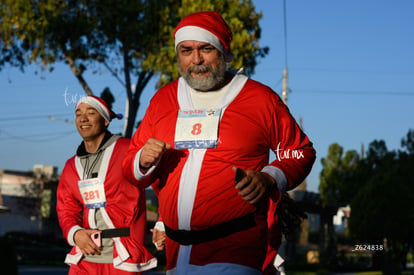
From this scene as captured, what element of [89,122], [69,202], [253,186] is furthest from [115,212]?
[253,186]

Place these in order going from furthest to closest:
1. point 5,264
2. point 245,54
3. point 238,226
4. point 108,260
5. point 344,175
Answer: point 344,175, point 245,54, point 5,264, point 108,260, point 238,226

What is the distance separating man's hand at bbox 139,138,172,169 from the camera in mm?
3766

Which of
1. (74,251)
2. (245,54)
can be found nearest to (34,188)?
(245,54)

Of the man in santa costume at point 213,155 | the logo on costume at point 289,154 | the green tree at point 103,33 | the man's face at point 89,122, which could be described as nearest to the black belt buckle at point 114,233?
the man's face at point 89,122

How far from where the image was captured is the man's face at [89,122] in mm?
6574

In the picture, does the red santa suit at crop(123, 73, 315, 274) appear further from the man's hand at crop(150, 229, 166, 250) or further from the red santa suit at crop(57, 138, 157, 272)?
the red santa suit at crop(57, 138, 157, 272)

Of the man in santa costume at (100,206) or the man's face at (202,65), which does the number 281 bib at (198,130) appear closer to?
the man's face at (202,65)

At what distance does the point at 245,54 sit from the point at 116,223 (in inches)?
686

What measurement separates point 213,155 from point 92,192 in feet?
8.80

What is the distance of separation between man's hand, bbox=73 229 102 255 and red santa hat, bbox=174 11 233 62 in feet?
8.00

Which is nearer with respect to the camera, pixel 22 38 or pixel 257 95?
pixel 257 95

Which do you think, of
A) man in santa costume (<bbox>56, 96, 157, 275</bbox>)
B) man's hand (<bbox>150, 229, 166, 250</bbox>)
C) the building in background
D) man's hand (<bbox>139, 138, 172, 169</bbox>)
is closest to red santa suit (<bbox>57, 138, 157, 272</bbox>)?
man in santa costume (<bbox>56, 96, 157, 275</bbox>)

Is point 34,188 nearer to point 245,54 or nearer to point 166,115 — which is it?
point 245,54

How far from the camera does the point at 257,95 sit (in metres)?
4.08
